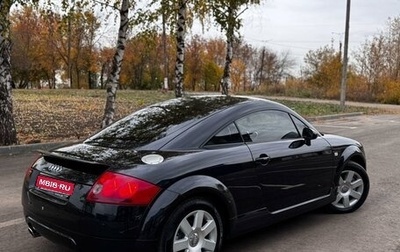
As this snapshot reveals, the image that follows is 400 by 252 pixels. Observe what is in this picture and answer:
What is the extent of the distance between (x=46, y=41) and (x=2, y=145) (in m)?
44.6

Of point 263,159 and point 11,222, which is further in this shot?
point 11,222

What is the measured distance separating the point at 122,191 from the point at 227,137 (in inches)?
46.4

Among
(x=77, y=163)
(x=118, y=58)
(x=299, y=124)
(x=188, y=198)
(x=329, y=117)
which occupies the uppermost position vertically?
(x=118, y=58)

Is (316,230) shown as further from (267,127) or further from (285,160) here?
(267,127)

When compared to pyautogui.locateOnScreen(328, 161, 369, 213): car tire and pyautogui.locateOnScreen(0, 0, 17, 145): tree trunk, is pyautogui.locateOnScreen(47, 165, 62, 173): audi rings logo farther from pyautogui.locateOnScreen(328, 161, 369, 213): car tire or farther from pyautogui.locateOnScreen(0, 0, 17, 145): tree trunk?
pyautogui.locateOnScreen(0, 0, 17, 145): tree trunk

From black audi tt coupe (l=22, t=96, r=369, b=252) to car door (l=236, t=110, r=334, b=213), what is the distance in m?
0.01

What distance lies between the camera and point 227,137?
387 centimetres

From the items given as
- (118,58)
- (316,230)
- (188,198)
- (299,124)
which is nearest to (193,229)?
(188,198)

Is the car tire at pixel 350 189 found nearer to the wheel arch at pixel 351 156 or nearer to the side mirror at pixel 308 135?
the wheel arch at pixel 351 156

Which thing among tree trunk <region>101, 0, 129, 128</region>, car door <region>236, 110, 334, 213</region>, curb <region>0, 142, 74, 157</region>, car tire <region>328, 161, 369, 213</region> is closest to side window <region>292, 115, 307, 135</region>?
car door <region>236, 110, 334, 213</region>

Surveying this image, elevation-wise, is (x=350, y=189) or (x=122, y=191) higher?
(x=122, y=191)

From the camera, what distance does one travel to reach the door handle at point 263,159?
Answer: 3917 mm

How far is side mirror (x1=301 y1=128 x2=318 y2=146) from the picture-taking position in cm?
451

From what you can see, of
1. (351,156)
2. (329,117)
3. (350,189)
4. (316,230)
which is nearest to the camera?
(316,230)
